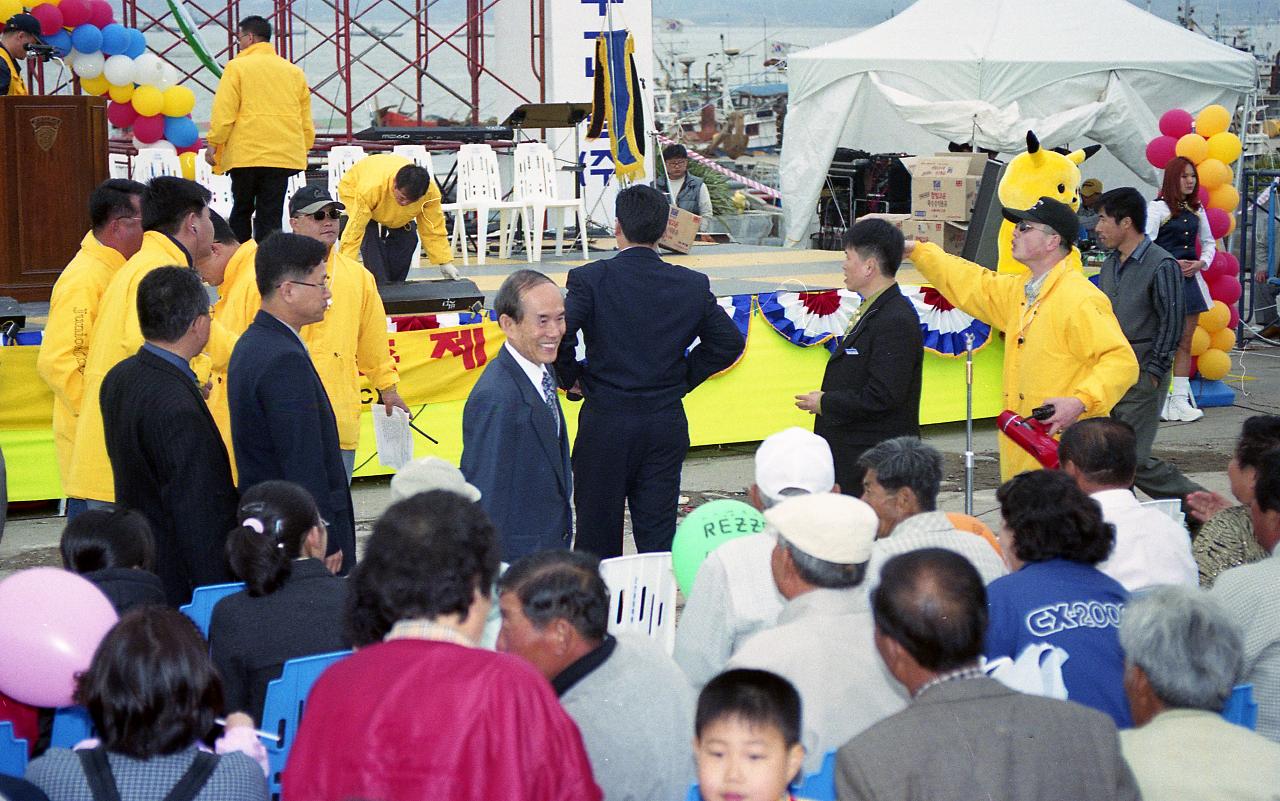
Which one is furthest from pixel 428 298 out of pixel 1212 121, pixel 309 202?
pixel 1212 121

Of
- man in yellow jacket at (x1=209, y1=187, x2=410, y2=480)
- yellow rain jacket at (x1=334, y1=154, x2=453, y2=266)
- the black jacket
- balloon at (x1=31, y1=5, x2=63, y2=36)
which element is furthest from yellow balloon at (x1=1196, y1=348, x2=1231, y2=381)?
balloon at (x1=31, y1=5, x2=63, y2=36)

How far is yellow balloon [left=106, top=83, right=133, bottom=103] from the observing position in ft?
34.2

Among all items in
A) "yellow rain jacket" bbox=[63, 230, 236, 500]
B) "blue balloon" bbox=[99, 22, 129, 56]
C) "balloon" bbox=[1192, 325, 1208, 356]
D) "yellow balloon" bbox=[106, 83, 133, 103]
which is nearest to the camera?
"yellow rain jacket" bbox=[63, 230, 236, 500]

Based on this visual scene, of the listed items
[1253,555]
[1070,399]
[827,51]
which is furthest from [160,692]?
[827,51]

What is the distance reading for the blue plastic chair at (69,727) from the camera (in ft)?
9.88

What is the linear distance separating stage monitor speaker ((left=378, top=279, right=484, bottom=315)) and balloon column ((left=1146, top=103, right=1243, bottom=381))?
4.95 m

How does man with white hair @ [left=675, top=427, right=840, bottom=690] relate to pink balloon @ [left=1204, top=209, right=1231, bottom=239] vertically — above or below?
below

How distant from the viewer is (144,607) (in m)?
2.44

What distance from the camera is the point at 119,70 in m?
10.2

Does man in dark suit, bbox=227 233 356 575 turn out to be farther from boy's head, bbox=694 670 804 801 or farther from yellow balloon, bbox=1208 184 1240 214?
yellow balloon, bbox=1208 184 1240 214

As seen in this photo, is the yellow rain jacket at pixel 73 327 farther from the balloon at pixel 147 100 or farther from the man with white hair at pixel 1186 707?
the balloon at pixel 147 100

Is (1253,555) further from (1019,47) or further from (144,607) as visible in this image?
(1019,47)

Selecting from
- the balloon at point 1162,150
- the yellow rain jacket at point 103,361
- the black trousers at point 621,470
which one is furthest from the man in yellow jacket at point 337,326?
the balloon at point 1162,150

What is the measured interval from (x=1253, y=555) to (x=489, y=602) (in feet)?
8.36
